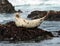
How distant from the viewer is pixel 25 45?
710 inches

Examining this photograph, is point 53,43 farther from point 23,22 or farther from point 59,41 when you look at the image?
point 23,22

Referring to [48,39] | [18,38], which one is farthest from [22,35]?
[48,39]

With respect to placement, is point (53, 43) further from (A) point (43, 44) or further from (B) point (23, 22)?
(B) point (23, 22)

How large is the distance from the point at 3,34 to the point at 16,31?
699 mm

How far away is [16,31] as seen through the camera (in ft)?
62.1

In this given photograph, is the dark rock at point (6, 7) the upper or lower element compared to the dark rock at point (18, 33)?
lower

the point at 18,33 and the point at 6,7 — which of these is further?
the point at 6,7

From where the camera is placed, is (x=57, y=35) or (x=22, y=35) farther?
(x=57, y=35)

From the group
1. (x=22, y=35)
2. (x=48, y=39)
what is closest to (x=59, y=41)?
(x=48, y=39)

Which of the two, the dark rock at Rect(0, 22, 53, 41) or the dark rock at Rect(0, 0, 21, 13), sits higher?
the dark rock at Rect(0, 22, 53, 41)

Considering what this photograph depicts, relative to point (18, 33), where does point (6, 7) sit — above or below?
below

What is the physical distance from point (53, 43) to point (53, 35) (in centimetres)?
170

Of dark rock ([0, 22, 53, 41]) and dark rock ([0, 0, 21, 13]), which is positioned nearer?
dark rock ([0, 22, 53, 41])

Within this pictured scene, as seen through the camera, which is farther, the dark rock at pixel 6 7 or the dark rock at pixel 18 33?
the dark rock at pixel 6 7
